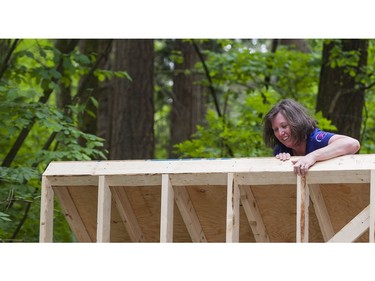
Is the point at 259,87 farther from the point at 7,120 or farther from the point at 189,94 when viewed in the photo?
the point at 7,120

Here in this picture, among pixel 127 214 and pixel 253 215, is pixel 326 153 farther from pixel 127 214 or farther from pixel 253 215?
pixel 127 214

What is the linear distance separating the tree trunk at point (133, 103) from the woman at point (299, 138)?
5.33 metres

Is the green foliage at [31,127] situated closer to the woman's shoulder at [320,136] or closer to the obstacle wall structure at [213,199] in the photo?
the obstacle wall structure at [213,199]

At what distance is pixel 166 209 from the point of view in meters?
5.77

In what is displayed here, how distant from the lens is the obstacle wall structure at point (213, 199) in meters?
5.52

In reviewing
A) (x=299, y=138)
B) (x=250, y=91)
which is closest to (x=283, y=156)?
(x=299, y=138)

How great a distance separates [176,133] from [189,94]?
79 cm

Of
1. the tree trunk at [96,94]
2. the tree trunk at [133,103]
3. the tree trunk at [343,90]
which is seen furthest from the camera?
the tree trunk at [133,103]

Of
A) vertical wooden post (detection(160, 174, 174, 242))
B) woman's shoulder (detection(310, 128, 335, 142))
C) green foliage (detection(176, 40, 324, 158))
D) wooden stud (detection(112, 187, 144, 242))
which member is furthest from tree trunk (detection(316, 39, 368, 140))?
vertical wooden post (detection(160, 174, 174, 242))

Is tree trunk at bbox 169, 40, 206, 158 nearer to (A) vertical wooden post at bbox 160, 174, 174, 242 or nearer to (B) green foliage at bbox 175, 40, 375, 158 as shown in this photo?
(B) green foliage at bbox 175, 40, 375, 158

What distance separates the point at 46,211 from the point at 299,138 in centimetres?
208

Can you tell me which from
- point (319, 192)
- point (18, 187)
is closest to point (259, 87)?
point (18, 187)

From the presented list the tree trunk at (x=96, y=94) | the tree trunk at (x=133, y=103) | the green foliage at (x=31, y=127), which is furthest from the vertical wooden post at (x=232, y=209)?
the tree trunk at (x=133, y=103)

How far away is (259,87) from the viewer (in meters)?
12.4
